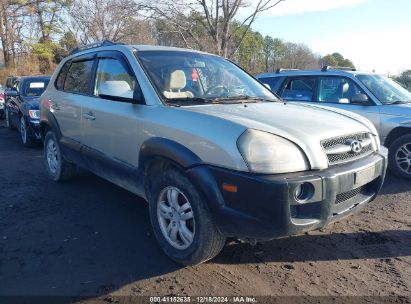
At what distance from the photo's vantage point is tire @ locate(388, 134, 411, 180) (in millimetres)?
6270

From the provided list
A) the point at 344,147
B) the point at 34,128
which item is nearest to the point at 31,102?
the point at 34,128

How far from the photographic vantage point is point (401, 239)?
4.05 m

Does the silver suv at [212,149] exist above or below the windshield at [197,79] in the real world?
below

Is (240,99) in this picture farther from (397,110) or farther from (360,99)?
(397,110)

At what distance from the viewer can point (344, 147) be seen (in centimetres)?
332

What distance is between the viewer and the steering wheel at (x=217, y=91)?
4.06 meters

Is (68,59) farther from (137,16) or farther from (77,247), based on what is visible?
(137,16)

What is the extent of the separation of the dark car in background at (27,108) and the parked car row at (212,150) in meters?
4.48

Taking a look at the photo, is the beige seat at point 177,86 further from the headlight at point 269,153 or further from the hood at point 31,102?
the hood at point 31,102

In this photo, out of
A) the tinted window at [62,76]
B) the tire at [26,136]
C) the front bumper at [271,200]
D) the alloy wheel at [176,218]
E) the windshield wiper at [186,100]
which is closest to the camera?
the front bumper at [271,200]

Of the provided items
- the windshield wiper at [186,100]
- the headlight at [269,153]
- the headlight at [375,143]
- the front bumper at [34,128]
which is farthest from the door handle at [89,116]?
the front bumper at [34,128]

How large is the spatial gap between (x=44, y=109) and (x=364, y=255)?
4.78 metres

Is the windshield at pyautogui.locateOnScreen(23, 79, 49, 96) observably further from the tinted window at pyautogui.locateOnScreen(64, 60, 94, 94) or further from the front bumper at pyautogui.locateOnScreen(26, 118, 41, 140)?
the tinted window at pyautogui.locateOnScreen(64, 60, 94, 94)

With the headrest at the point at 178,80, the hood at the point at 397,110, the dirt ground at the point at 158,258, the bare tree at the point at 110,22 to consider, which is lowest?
the dirt ground at the point at 158,258
